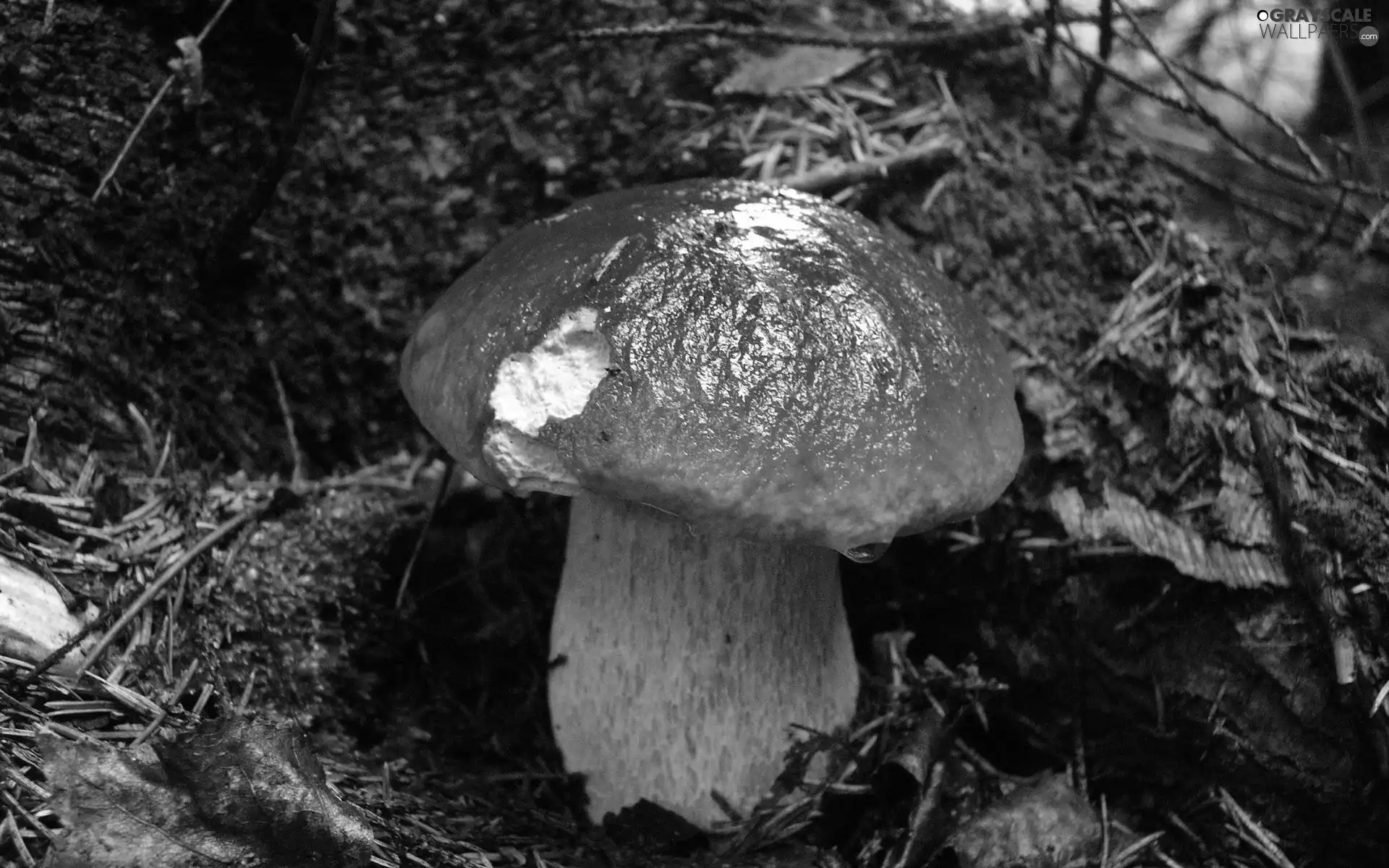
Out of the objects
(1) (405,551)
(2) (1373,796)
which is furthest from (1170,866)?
(1) (405,551)

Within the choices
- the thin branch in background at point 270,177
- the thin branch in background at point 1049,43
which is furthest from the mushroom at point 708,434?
the thin branch in background at point 1049,43

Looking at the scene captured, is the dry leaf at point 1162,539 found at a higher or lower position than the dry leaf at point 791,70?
lower

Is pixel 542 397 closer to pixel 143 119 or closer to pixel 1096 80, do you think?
pixel 143 119

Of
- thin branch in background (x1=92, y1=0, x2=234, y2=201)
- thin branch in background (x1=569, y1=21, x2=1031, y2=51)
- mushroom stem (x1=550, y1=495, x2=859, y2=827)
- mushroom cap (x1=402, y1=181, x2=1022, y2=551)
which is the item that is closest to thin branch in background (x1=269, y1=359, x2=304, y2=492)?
thin branch in background (x1=92, y1=0, x2=234, y2=201)

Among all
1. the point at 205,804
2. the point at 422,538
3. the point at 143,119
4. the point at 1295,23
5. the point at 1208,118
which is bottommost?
the point at 422,538

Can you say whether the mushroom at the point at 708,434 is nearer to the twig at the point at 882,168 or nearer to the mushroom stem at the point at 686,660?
the mushroom stem at the point at 686,660

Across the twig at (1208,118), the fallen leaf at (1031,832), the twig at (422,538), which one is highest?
the twig at (1208,118)

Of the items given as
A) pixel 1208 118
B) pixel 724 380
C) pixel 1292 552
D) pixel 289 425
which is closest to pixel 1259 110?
pixel 1208 118
